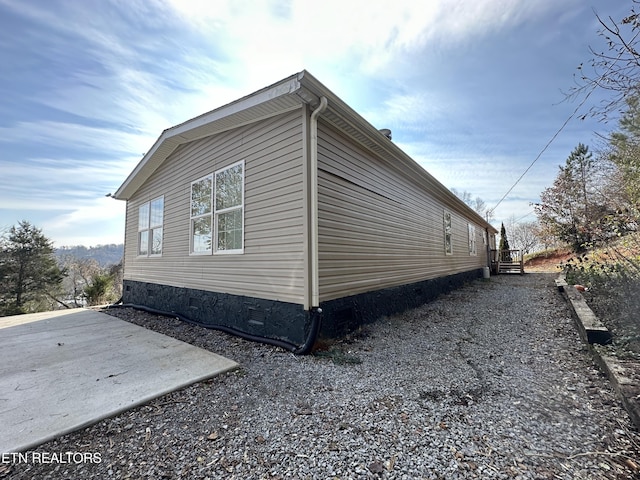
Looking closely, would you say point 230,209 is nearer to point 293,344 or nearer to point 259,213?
point 259,213

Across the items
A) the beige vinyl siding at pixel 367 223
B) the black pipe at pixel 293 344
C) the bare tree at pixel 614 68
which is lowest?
the black pipe at pixel 293 344

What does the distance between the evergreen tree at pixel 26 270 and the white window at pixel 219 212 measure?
15.1m

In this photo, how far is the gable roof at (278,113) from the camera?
11.2 ft

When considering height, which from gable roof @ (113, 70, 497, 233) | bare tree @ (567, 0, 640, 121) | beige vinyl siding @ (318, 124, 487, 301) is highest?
gable roof @ (113, 70, 497, 233)

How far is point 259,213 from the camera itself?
4.21 meters

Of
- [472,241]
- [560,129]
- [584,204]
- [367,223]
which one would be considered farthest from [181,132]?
[472,241]

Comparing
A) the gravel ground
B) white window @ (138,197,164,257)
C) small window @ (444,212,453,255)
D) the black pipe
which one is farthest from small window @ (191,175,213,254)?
small window @ (444,212,453,255)

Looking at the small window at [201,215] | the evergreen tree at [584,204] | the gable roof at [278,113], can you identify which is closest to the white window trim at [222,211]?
the small window at [201,215]

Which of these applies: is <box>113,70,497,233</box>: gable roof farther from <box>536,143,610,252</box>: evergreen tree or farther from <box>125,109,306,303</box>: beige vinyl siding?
<box>536,143,610,252</box>: evergreen tree

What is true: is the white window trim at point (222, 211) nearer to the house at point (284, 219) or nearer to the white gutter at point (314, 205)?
the house at point (284, 219)

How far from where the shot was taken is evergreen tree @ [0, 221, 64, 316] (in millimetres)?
13992

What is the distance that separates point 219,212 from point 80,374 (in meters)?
2.92

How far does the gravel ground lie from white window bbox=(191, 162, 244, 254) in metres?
2.04

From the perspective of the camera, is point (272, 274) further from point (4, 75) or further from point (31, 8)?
point (4, 75)
